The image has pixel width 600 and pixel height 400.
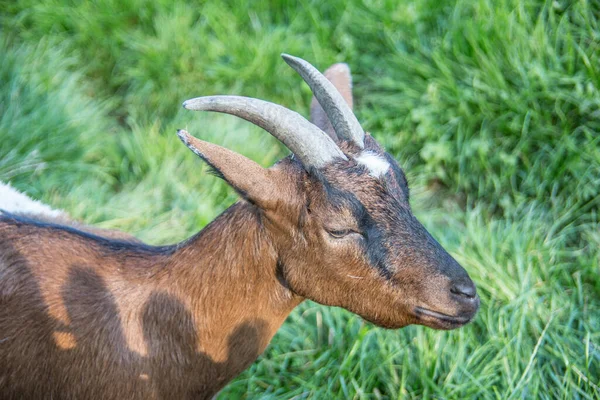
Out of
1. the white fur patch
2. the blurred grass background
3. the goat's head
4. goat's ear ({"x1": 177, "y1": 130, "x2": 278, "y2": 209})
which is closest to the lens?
goat's ear ({"x1": 177, "y1": 130, "x2": 278, "y2": 209})

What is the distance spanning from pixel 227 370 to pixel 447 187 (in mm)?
2937

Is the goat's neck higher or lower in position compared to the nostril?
lower

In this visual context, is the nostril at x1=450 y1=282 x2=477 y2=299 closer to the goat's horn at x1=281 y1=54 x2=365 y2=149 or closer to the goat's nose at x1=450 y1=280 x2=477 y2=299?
the goat's nose at x1=450 y1=280 x2=477 y2=299

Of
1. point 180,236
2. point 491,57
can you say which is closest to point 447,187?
point 491,57

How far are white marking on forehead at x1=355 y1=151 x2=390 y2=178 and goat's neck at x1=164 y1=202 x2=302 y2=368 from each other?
19.4 inches

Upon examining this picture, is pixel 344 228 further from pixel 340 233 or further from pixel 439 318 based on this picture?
pixel 439 318

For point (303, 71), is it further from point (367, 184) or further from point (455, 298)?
point (455, 298)

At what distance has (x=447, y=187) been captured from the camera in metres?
5.43

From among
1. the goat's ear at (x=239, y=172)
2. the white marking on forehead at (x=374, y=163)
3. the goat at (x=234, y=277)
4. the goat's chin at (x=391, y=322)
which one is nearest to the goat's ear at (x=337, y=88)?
the goat at (x=234, y=277)

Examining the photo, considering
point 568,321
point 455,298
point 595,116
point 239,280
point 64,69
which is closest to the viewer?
point 455,298

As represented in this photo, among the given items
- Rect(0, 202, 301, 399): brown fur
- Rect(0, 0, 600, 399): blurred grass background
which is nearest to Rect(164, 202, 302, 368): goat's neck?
Rect(0, 202, 301, 399): brown fur

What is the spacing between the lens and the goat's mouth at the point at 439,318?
2746mm

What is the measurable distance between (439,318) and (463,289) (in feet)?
0.52

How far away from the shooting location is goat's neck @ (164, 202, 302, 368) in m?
2.88
